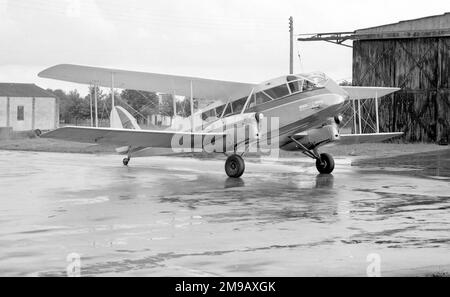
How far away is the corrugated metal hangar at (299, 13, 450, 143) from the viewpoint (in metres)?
39.7

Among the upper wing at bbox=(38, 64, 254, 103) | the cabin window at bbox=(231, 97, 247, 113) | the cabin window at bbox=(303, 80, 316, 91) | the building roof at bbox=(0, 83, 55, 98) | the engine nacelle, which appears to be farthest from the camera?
the building roof at bbox=(0, 83, 55, 98)

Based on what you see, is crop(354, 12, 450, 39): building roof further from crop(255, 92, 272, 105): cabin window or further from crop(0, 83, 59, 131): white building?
crop(0, 83, 59, 131): white building

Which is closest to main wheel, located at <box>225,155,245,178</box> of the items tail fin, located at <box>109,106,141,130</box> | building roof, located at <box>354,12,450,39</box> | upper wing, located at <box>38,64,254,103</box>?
upper wing, located at <box>38,64,254,103</box>

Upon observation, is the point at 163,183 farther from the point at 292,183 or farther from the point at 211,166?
the point at 211,166

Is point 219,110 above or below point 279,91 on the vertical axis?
below

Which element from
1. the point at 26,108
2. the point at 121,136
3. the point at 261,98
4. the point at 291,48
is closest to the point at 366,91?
the point at 261,98

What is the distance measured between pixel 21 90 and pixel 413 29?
2259 inches

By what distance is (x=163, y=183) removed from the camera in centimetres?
1908

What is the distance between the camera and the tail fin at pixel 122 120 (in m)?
27.2

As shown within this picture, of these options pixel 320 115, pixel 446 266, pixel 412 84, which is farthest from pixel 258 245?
pixel 412 84

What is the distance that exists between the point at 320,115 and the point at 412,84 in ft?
68.2

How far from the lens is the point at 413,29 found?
139 feet

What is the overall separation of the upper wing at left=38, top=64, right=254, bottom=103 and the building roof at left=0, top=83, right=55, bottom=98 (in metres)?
64.6

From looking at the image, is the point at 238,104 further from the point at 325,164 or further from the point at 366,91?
the point at 366,91
